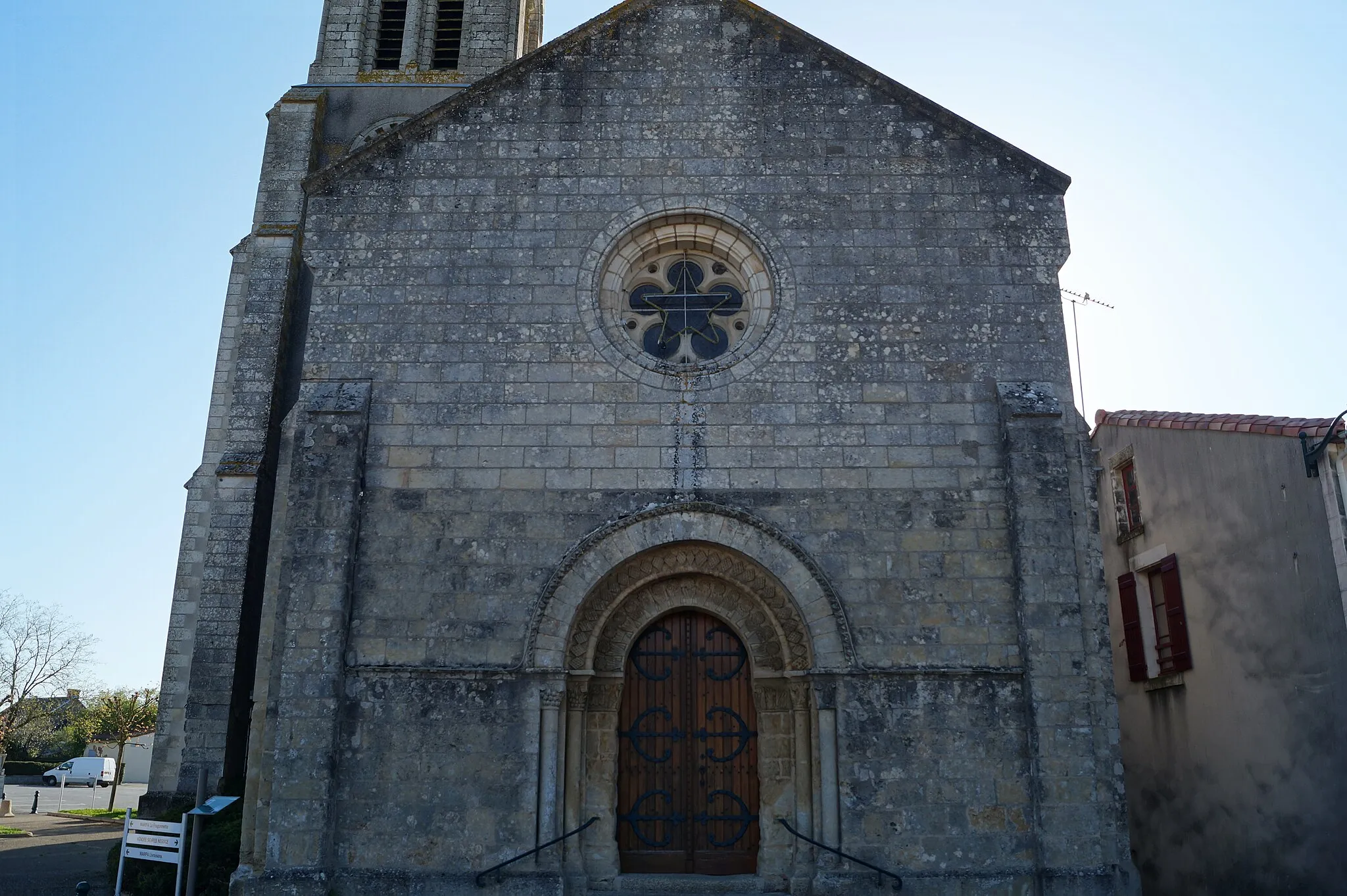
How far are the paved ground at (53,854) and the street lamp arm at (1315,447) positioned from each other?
13.7 m

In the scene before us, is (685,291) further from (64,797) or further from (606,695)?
(64,797)

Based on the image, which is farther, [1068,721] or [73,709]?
[73,709]

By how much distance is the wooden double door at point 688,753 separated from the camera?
29.5 feet

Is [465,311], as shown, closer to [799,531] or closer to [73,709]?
[799,531]

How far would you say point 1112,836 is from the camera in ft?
27.5

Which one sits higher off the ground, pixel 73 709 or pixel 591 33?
pixel 591 33

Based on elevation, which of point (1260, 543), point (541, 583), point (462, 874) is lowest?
point (462, 874)

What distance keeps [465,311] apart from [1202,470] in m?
8.81

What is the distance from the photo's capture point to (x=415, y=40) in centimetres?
1783

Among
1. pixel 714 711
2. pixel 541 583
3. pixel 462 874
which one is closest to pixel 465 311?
pixel 541 583

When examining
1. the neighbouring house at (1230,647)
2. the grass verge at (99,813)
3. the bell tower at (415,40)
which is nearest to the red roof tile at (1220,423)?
the neighbouring house at (1230,647)

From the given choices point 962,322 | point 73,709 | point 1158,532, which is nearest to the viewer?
point 962,322

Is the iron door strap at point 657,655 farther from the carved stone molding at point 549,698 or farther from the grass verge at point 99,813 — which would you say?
the grass verge at point 99,813

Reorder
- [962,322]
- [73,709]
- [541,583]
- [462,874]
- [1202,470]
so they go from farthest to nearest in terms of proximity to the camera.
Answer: [73,709]
[1202,470]
[962,322]
[541,583]
[462,874]
